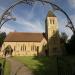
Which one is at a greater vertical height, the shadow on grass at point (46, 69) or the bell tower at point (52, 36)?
the bell tower at point (52, 36)

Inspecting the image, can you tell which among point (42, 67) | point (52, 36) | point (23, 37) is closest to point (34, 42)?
point (23, 37)

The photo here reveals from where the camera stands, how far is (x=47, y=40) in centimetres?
5841

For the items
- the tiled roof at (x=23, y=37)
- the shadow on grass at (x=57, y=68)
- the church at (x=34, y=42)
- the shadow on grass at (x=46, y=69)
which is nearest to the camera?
the shadow on grass at (x=57, y=68)

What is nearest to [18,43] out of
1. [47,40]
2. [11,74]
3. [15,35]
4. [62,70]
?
[15,35]

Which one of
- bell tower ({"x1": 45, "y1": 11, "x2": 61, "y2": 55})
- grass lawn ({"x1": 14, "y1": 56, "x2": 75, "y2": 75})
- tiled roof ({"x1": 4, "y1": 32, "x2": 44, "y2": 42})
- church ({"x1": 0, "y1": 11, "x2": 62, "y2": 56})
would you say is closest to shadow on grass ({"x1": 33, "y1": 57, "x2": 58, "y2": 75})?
grass lawn ({"x1": 14, "y1": 56, "x2": 75, "y2": 75})

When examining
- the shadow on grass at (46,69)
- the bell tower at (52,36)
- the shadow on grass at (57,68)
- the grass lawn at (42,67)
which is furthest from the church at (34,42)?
the shadow on grass at (57,68)

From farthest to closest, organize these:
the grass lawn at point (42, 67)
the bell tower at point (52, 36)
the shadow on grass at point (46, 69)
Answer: the bell tower at point (52, 36)
the grass lawn at point (42, 67)
the shadow on grass at point (46, 69)

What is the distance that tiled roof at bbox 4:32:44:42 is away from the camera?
190 ft

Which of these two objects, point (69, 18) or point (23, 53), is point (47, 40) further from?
point (69, 18)

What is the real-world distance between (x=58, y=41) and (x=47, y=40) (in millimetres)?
3470

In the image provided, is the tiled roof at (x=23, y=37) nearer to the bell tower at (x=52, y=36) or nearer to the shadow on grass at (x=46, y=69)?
the bell tower at (x=52, y=36)

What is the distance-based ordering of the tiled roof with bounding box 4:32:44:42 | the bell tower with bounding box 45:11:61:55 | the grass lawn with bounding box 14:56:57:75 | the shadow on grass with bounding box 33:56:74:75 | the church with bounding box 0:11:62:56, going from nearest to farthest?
1. the shadow on grass with bounding box 33:56:74:75
2. the grass lawn with bounding box 14:56:57:75
3. the bell tower with bounding box 45:11:61:55
4. the church with bounding box 0:11:62:56
5. the tiled roof with bounding box 4:32:44:42

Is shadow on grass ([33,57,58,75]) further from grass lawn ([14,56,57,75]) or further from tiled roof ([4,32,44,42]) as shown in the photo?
tiled roof ([4,32,44,42])

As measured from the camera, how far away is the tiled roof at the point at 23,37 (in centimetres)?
5801
